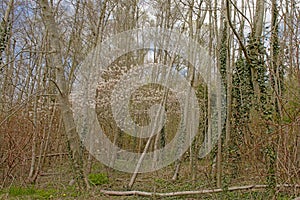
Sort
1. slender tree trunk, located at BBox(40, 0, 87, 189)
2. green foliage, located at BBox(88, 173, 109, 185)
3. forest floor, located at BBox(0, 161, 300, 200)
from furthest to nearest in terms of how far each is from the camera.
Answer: green foliage, located at BBox(88, 173, 109, 185)
forest floor, located at BBox(0, 161, 300, 200)
slender tree trunk, located at BBox(40, 0, 87, 189)

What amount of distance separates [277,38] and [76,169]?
4.52 meters

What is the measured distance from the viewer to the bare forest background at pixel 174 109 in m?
4.80

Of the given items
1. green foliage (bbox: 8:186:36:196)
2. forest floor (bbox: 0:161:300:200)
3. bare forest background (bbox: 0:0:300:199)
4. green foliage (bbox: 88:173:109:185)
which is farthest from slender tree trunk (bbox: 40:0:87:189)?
green foliage (bbox: 88:173:109:185)

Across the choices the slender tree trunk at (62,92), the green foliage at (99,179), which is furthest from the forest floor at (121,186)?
the slender tree trunk at (62,92)

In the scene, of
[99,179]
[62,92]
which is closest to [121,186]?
[99,179]

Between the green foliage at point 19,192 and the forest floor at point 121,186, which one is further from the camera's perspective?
the green foliage at point 19,192

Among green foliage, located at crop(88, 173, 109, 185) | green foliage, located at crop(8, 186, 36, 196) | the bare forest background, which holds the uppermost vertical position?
the bare forest background

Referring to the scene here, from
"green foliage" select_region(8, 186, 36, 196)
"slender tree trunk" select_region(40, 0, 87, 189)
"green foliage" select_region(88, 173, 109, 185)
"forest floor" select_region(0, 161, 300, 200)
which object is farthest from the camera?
"green foliage" select_region(88, 173, 109, 185)

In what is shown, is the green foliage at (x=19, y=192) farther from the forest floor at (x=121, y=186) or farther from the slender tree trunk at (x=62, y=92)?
the slender tree trunk at (x=62, y=92)

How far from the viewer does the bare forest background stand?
189 inches

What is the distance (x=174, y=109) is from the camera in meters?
15.3

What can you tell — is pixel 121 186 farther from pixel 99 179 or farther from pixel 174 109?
pixel 174 109

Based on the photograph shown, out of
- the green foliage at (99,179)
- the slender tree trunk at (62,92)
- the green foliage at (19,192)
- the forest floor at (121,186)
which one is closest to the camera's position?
the slender tree trunk at (62,92)

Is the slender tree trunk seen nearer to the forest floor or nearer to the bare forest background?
the bare forest background
